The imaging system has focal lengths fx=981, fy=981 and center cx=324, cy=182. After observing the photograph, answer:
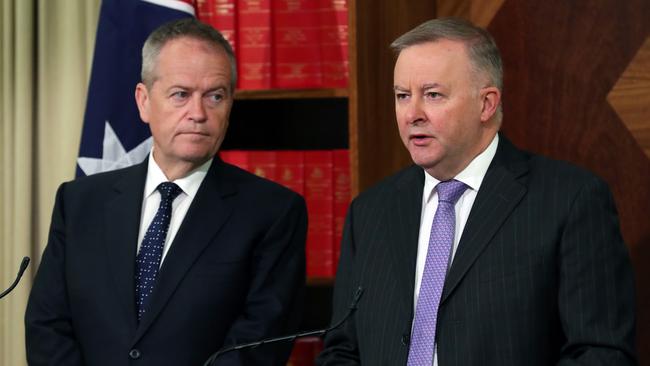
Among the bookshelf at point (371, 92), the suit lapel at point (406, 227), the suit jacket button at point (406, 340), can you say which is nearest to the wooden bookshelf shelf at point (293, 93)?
the bookshelf at point (371, 92)

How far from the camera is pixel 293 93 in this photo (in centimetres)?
316

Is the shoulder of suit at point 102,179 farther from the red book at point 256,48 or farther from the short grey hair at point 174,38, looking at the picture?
the red book at point 256,48

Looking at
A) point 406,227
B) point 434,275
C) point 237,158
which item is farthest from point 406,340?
point 237,158

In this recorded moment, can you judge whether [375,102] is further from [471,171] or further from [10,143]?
[10,143]

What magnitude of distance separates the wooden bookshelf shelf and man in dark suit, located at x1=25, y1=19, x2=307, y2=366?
63 centimetres

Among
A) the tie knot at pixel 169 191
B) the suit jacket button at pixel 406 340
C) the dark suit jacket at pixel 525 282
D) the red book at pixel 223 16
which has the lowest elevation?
the suit jacket button at pixel 406 340

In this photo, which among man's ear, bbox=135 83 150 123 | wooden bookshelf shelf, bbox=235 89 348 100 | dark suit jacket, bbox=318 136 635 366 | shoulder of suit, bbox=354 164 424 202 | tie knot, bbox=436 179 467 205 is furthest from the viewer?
wooden bookshelf shelf, bbox=235 89 348 100

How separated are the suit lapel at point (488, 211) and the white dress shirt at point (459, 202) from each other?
29 mm

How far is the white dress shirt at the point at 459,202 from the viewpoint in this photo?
2125 mm

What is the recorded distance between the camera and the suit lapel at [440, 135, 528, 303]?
2041mm

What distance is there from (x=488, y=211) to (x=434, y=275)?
0.18 metres

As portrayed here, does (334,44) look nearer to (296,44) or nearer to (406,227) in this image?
(296,44)

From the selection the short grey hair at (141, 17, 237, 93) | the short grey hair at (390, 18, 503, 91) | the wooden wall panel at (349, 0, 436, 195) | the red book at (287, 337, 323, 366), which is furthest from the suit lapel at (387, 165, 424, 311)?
the red book at (287, 337, 323, 366)

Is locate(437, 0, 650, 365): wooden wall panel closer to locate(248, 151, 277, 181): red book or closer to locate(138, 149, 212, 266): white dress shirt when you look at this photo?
locate(248, 151, 277, 181): red book
